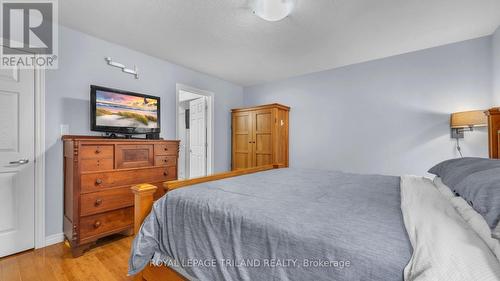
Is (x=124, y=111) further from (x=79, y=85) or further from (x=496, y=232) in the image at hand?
(x=496, y=232)

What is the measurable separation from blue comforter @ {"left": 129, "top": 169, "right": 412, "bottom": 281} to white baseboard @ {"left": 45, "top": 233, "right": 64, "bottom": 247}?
1735 millimetres

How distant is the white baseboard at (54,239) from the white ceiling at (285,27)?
89.9 inches

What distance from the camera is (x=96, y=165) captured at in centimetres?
205

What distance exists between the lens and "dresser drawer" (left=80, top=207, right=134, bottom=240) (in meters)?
1.99

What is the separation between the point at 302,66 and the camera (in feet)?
11.3

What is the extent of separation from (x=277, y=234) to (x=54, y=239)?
8.72 ft

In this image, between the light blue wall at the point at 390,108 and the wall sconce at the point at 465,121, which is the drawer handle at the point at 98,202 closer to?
the light blue wall at the point at 390,108

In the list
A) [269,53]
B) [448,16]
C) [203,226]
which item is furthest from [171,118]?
[448,16]

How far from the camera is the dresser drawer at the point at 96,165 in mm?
1975

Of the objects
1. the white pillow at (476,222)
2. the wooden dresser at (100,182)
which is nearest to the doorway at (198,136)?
the wooden dresser at (100,182)

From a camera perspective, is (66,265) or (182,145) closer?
(66,265)

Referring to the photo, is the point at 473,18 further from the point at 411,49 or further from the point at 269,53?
the point at 269,53

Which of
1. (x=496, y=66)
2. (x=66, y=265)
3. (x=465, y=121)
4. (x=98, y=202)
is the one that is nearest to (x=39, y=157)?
(x=98, y=202)

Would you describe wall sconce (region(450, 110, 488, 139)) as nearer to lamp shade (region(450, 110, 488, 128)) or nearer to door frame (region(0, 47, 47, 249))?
Answer: lamp shade (region(450, 110, 488, 128))
